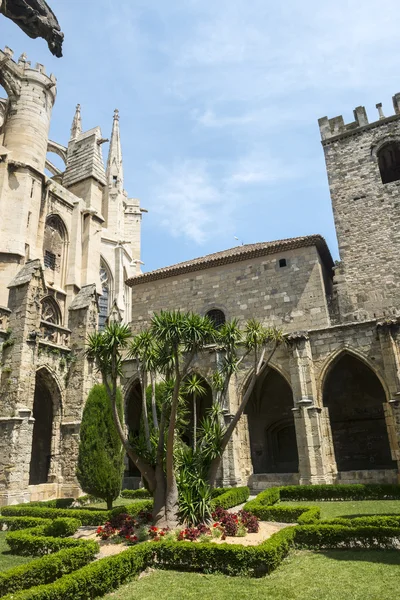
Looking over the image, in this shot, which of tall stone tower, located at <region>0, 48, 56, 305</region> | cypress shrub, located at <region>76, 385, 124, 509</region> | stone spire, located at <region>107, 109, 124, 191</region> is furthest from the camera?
stone spire, located at <region>107, 109, 124, 191</region>

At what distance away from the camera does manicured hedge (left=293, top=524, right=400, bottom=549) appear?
7727mm

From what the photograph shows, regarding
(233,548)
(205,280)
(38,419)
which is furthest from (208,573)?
(205,280)

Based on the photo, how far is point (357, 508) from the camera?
37.6 feet

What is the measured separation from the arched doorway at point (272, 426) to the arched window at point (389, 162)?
13.4m

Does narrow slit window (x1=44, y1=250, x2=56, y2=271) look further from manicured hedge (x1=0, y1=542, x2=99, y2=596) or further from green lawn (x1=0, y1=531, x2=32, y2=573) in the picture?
manicured hedge (x1=0, y1=542, x2=99, y2=596)

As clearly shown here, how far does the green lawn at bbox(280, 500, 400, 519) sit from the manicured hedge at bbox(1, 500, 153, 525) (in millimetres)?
4774

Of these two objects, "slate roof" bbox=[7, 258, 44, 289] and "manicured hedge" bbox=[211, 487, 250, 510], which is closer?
"manicured hedge" bbox=[211, 487, 250, 510]

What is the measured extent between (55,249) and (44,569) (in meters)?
20.3

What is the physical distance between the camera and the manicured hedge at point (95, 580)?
5.06 metres

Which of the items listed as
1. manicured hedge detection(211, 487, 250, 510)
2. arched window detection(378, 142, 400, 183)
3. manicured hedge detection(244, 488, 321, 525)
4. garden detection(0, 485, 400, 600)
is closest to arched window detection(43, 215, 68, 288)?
manicured hedge detection(211, 487, 250, 510)

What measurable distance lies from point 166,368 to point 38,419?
1055 centimetres

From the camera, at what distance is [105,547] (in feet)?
28.0

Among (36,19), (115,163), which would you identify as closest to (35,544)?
(36,19)

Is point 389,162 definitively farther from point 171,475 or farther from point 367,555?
point 367,555
